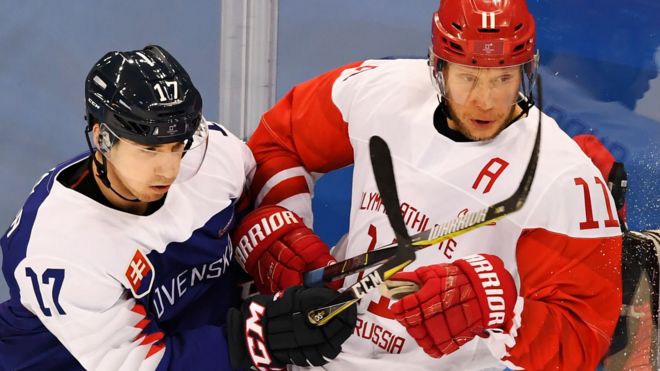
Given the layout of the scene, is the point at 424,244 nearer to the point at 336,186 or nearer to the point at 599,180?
the point at 599,180

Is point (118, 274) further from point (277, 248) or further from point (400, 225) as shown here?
point (400, 225)

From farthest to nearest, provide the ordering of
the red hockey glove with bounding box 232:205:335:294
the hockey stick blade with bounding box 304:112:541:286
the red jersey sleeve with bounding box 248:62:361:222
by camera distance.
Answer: the red jersey sleeve with bounding box 248:62:361:222 → the red hockey glove with bounding box 232:205:335:294 → the hockey stick blade with bounding box 304:112:541:286

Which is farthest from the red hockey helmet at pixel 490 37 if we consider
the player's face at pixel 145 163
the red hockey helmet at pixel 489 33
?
the player's face at pixel 145 163

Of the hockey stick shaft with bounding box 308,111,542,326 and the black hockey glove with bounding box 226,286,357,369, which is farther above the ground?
the hockey stick shaft with bounding box 308,111,542,326

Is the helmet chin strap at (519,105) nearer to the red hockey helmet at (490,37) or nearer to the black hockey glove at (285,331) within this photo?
the red hockey helmet at (490,37)

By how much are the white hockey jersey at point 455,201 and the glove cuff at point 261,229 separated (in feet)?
0.27

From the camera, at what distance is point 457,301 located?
180 cm

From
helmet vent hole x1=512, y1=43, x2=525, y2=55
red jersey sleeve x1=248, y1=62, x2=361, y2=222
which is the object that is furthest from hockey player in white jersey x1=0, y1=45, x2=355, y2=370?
helmet vent hole x1=512, y1=43, x2=525, y2=55

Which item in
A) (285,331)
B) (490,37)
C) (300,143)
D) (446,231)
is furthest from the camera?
(300,143)

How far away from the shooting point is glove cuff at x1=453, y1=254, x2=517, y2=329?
5.87 feet

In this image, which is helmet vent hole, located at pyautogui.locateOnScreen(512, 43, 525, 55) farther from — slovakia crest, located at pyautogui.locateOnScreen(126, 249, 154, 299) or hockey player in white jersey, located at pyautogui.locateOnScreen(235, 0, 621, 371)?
slovakia crest, located at pyautogui.locateOnScreen(126, 249, 154, 299)

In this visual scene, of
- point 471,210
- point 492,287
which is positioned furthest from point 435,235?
point 471,210

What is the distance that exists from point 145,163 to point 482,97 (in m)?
0.62

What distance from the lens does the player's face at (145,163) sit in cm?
194
